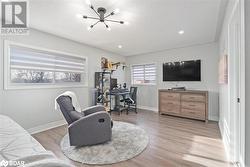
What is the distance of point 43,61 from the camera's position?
354 cm

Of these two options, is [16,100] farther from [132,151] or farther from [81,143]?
[132,151]

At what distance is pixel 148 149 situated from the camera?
2438 mm

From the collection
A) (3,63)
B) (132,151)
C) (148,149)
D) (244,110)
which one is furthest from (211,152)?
(3,63)

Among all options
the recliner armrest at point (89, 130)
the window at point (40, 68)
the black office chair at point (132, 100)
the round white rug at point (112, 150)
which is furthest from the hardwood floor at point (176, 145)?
the black office chair at point (132, 100)

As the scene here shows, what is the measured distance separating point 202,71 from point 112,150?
3.75 metres

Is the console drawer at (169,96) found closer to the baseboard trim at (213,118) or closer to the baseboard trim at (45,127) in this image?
the baseboard trim at (213,118)

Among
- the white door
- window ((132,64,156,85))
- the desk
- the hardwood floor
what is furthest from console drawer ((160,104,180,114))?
the white door

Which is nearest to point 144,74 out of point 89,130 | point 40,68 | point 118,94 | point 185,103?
point 118,94

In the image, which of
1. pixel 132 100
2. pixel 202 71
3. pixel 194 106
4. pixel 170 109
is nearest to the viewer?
pixel 194 106

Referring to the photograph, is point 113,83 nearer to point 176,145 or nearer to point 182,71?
point 182,71

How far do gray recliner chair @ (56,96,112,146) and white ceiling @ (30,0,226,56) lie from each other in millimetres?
1562

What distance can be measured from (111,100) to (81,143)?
3169 mm

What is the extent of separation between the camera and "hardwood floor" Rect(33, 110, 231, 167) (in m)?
2.05

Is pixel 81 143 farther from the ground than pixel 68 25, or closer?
closer
